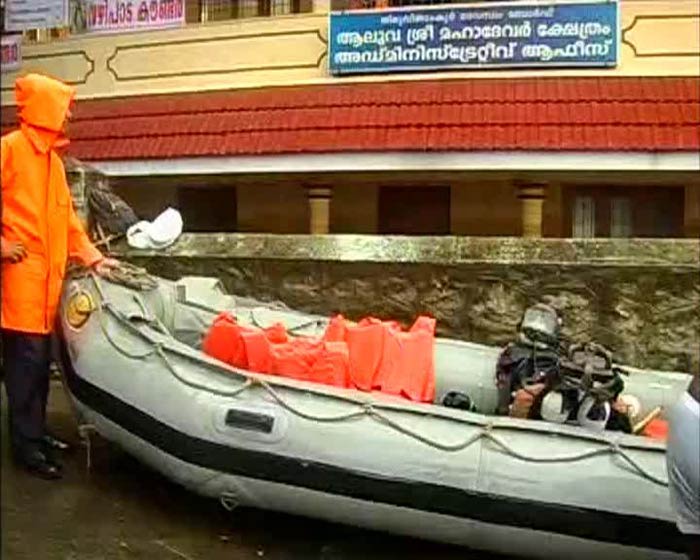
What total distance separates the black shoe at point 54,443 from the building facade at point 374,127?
3.38m

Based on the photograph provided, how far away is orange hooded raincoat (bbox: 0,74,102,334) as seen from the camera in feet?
15.9

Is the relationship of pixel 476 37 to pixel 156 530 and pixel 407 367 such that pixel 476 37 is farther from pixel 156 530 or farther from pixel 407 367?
pixel 156 530

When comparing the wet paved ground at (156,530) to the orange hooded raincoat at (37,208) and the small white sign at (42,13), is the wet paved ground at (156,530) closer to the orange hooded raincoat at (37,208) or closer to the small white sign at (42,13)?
the orange hooded raincoat at (37,208)

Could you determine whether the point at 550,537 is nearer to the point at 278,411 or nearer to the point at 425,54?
the point at 278,411

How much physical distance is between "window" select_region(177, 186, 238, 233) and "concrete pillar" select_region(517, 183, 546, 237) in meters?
3.21

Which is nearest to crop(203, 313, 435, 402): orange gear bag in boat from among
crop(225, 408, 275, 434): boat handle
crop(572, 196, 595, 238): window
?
crop(225, 408, 275, 434): boat handle

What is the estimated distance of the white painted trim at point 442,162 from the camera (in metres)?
8.96

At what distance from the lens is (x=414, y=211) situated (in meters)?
11.1

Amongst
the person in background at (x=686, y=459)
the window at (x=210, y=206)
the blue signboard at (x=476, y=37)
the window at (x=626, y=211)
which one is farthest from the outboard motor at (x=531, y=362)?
the window at (x=210, y=206)

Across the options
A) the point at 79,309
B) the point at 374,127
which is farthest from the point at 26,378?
the point at 374,127

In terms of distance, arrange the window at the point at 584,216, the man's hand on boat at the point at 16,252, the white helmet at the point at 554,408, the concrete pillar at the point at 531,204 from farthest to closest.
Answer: the window at the point at 584,216, the concrete pillar at the point at 531,204, the white helmet at the point at 554,408, the man's hand on boat at the point at 16,252

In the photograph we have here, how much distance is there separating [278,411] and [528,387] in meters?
1.12

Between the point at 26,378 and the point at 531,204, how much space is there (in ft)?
18.2

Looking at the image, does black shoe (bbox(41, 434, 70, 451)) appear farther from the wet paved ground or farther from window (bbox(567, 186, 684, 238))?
window (bbox(567, 186, 684, 238))
